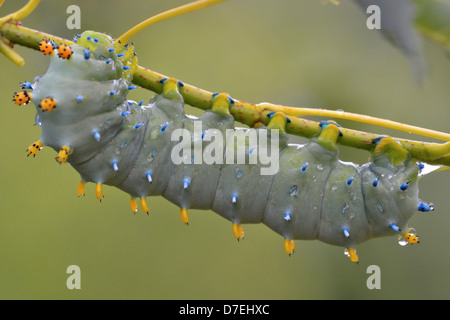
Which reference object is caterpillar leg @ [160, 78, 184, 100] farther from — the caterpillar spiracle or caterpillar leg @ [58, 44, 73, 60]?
caterpillar leg @ [58, 44, 73, 60]

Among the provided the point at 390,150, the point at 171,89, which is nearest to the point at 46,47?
the point at 171,89

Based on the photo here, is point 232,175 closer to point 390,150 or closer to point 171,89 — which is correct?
point 171,89

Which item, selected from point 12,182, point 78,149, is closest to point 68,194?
point 12,182

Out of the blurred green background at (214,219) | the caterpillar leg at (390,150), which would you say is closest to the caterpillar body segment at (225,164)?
the caterpillar leg at (390,150)

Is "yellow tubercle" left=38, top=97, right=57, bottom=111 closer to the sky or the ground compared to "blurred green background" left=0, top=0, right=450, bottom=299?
closer to the ground

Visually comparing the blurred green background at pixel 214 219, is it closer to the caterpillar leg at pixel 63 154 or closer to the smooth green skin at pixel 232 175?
the smooth green skin at pixel 232 175

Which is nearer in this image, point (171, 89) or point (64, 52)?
point (64, 52)

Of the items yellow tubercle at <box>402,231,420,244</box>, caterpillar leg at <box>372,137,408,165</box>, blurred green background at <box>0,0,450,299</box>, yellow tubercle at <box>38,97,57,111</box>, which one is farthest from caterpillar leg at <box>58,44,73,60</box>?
blurred green background at <box>0,0,450,299</box>
